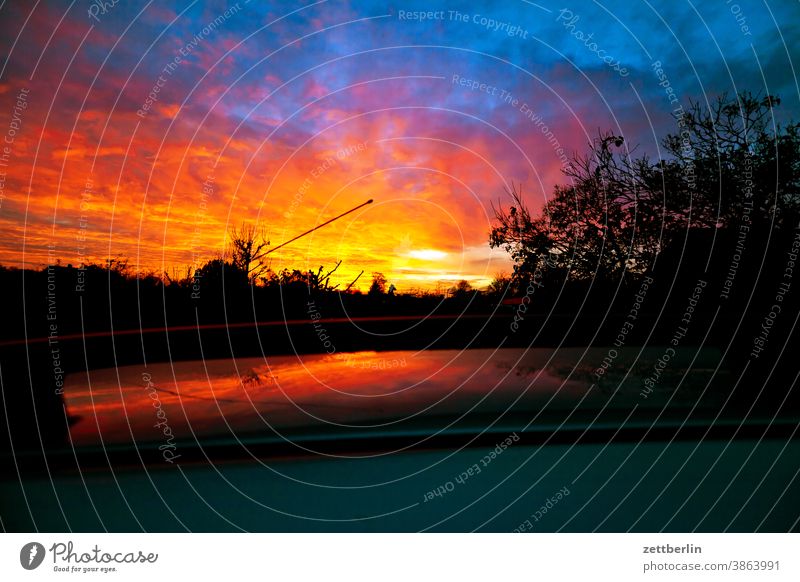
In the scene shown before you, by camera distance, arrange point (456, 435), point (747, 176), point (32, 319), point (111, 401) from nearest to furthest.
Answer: point (456, 435)
point (111, 401)
point (32, 319)
point (747, 176)

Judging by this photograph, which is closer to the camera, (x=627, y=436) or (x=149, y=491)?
(x=149, y=491)

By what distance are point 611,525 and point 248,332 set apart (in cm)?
365

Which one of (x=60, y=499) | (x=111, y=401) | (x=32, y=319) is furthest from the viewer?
(x=32, y=319)

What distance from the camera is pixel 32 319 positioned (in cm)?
509

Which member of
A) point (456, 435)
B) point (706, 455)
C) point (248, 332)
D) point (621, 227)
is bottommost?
point (706, 455)

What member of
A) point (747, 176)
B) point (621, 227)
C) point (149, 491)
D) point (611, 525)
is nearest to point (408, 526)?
point (611, 525)

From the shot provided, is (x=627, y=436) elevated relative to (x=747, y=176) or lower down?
lower down

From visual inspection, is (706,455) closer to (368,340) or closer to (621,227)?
(368,340)
